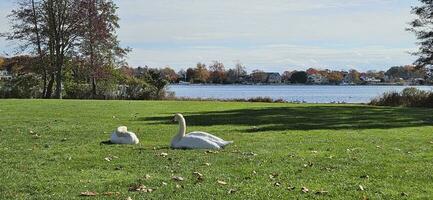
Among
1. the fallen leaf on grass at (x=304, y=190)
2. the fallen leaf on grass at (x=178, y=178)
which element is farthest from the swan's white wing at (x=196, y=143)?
the fallen leaf on grass at (x=304, y=190)

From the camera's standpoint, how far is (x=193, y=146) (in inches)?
517

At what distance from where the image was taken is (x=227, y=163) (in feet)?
36.7

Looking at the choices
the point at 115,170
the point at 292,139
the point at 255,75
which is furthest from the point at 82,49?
the point at 255,75

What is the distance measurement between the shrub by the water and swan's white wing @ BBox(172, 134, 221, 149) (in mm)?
30795

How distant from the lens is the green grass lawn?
28.5 feet

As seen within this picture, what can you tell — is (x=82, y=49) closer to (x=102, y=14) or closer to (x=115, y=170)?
(x=102, y=14)

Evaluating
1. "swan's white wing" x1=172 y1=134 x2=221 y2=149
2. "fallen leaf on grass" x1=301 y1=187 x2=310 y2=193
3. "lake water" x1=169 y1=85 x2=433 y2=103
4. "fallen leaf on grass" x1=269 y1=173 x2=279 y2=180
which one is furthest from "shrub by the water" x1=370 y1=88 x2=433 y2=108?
"fallen leaf on grass" x1=301 y1=187 x2=310 y2=193

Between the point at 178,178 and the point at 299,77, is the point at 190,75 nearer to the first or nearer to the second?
the point at 299,77

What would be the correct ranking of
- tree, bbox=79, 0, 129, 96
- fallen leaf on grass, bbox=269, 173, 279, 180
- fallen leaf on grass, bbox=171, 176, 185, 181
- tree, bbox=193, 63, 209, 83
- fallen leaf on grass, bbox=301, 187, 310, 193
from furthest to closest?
tree, bbox=193, 63, 209, 83 < tree, bbox=79, 0, 129, 96 < fallen leaf on grass, bbox=269, 173, 279, 180 < fallen leaf on grass, bbox=171, 176, 185, 181 < fallen leaf on grass, bbox=301, 187, 310, 193

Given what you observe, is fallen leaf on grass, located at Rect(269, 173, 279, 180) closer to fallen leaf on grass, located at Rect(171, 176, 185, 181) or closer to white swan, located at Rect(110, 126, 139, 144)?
fallen leaf on grass, located at Rect(171, 176, 185, 181)

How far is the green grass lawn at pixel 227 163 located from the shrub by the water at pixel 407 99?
2350 centimetres

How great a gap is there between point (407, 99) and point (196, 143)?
105ft

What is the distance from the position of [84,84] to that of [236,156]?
147 ft

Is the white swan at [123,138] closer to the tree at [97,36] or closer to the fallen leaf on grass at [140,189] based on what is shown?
the fallen leaf on grass at [140,189]
